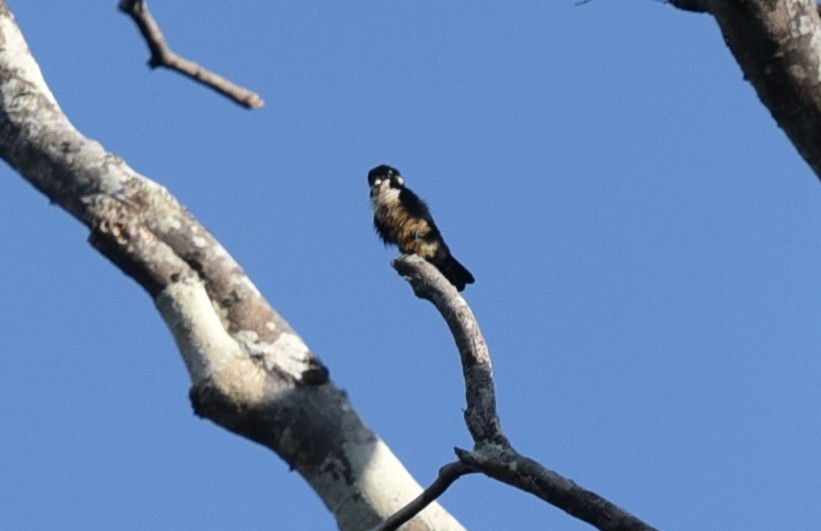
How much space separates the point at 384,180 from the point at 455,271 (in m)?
0.90

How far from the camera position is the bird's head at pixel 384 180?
7.12 meters

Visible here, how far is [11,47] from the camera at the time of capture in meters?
2.92

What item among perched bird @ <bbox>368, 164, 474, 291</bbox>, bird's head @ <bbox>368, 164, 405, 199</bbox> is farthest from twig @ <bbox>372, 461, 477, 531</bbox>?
bird's head @ <bbox>368, 164, 405, 199</bbox>

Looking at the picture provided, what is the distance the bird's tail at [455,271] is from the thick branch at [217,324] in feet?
12.7

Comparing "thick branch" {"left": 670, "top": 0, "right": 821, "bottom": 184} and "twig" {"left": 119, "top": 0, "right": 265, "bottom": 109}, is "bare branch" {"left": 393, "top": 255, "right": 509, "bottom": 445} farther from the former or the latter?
"thick branch" {"left": 670, "top": 0, "right": 821, "bottom": 184}

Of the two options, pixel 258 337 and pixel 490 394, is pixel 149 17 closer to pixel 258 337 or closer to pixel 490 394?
pixel 258 337

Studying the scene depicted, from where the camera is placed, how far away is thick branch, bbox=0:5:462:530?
7.69 feet

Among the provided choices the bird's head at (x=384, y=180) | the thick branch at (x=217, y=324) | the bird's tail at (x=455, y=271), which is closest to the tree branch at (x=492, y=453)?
the thick branch at (x=217, y=324)

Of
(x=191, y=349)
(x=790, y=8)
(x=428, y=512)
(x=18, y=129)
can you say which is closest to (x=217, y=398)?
(x=191, y=349)

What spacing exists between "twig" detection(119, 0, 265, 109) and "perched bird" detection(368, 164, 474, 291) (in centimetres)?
363

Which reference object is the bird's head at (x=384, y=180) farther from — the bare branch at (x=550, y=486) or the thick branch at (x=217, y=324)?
the bare branch at (x=550, y=486)

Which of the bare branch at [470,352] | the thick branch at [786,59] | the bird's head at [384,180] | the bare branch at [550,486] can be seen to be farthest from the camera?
the bird's head at [384,180]

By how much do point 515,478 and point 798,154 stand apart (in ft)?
2.36

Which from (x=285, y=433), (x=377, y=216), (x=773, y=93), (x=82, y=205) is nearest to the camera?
(x=773, y=93)
